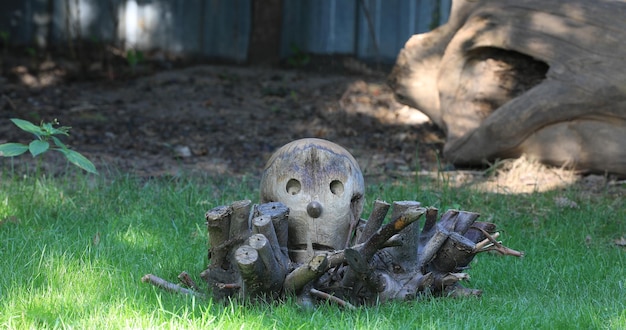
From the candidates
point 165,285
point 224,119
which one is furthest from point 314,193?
point 224,119

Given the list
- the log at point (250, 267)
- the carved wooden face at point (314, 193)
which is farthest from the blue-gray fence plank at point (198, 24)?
the log at point (250, 267)

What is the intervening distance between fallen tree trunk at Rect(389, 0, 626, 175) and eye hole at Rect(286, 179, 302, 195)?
369 cm

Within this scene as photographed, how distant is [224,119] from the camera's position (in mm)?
9812

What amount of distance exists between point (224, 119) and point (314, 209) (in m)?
6.25

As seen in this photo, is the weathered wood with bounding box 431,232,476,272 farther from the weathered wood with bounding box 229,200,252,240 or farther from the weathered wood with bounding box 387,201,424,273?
the weathered wood with bounding box 229,200,252,240

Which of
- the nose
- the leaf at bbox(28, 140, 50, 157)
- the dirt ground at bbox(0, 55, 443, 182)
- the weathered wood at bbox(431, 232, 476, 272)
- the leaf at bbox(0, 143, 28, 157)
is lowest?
the dirt ground at bbox(0, 55, 443, 182)

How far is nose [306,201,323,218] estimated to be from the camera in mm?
3704

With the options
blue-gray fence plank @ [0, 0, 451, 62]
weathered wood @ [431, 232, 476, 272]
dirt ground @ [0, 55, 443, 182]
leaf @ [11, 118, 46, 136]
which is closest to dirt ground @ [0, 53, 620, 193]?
dirt ground @ [0, 55, 443, 182]

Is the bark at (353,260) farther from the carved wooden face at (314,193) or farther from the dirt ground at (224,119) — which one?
the dirt ground at (224,119)

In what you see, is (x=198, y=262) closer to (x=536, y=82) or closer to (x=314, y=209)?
(x=314, y=209)

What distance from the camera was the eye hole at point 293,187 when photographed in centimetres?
379

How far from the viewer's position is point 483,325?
335 centimetres

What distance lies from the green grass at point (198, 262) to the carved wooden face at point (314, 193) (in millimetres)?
372

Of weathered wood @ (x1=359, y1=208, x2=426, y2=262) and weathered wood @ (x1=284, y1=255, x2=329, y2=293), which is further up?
weathered wood @ (x1=359, y1=208, x2=426, y2=262)
